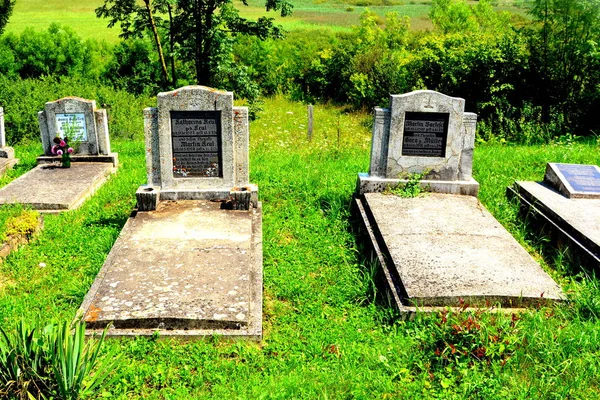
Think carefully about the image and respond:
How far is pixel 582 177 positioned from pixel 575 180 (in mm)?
158

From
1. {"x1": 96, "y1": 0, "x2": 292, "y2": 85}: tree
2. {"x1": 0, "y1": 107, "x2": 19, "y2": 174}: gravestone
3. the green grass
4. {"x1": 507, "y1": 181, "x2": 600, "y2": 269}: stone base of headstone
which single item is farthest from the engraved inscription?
{"x1": 507, "y1": 181, "x2": 600, "y2": 269}: stone base of headstone

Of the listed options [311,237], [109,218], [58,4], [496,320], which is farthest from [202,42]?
[58,4]

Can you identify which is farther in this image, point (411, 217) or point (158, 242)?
point (411, 217)

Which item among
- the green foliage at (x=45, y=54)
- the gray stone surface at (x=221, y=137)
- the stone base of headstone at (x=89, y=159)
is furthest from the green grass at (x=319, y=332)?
the green foliage at (x=45, y=54)

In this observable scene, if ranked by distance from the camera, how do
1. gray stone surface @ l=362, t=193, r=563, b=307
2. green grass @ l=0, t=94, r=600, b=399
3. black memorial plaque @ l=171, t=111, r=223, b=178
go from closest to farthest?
green grass @ l=0, t=94, r=600, b=399, gray stone surface @ l=362, t=193, r=563, b=307, black memorial plaque @ l=171, t=111, r=223, b=178

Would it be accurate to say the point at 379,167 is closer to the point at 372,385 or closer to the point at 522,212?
the point at 522,212

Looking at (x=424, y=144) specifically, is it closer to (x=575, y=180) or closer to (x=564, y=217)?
(x=564, y=217)

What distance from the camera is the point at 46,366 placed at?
10.5 feet

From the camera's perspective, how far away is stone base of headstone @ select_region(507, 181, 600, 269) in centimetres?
547

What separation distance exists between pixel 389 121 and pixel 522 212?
2169 mm

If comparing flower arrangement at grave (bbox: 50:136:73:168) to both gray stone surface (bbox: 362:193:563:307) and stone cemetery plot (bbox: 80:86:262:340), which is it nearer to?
stone cemetery plot (bbox: 80:86:262:340)

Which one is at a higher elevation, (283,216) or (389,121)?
(389,121)

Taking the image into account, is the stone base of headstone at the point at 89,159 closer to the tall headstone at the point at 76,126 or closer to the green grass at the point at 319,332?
the tall headstone at the point at 76,126

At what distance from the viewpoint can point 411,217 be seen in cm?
613
